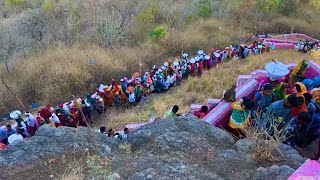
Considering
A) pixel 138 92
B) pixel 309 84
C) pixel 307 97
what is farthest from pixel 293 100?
pixel 138 92

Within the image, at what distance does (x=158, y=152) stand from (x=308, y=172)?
1.80 m

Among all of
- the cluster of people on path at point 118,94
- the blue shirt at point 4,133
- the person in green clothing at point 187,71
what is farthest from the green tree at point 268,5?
the blue shirt at point 4,133

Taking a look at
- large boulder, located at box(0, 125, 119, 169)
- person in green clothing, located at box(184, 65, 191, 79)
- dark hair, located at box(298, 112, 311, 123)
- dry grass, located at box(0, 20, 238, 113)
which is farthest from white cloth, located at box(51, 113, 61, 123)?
dark hair, located at box(298, 112, 311, 123)

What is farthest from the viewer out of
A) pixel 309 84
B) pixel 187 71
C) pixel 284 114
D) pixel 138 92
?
pixel 187 71

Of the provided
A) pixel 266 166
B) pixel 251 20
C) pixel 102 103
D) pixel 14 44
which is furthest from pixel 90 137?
pixel 251 20

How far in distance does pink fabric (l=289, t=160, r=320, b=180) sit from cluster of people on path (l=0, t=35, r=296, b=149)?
201 inches

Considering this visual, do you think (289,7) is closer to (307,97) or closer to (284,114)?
(307,97)

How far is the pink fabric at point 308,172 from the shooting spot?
4377 millimetres

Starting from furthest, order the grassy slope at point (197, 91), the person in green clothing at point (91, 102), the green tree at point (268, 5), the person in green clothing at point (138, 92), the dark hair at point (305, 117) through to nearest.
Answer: the green tree at point (268, 5) → the person in green clothing at point (138, 92) → the person in green clothing at point (91, 102) → the grassy slope at point (197, 91) → the dark hair at point (305, 117)

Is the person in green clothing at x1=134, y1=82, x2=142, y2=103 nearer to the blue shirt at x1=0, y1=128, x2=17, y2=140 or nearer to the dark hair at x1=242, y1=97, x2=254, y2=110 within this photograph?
the blue shirt at x1=0, y1=128, x2=17, y2=140

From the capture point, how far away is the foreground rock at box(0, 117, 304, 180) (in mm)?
4555

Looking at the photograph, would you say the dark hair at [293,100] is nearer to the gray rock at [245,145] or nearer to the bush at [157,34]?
the gray rock at [245,145]

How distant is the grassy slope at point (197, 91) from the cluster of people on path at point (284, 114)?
15.7 ft

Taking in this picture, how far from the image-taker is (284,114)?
573 centimetres
